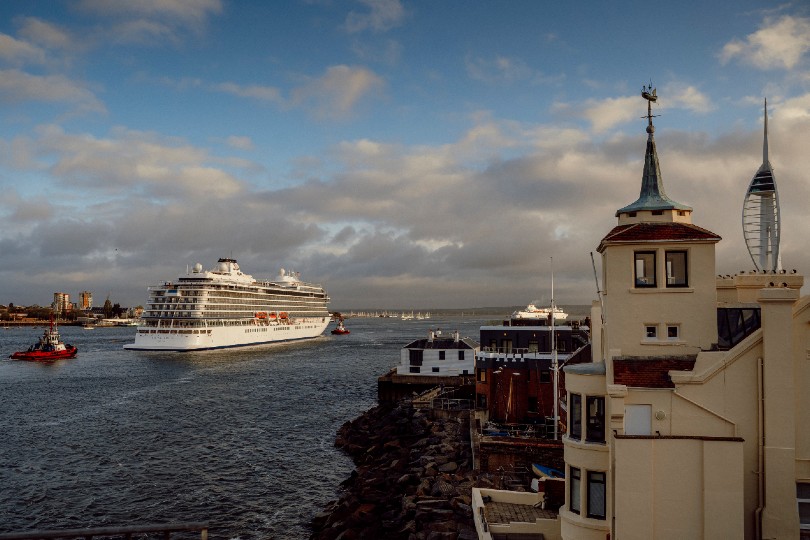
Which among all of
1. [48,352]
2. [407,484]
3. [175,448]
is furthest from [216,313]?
[407,484]

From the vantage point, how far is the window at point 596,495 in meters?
13.1

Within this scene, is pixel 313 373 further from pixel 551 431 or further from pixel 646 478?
pixel 646 478

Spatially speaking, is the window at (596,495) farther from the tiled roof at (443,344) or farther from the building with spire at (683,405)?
the tiled roof at (443,344)

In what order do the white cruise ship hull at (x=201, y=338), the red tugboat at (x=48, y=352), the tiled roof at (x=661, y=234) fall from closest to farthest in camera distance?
the tiled roof at (x=661, y=234) → the red tugboat at (x=48, y=352) → the white cruise ship hull at (x=201, y=338)

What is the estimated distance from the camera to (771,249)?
16.9 meters

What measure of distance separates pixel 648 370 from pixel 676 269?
2.48 metres

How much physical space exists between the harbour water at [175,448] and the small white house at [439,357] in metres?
5.35

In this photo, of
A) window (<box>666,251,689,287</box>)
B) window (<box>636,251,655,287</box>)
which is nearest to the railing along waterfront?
window (<box>636,251,655,287</box>)

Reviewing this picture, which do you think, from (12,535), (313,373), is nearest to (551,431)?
(12,535)

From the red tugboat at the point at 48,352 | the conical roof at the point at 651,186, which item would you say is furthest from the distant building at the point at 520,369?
the red tugboat at the point at 48,352

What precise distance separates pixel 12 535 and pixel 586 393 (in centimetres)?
1092

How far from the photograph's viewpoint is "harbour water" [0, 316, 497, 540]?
2550cm

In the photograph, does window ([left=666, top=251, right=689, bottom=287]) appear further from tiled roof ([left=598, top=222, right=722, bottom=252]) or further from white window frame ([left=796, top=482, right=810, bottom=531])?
white window frame ([left=796, top=482, right=810, bottom=531])

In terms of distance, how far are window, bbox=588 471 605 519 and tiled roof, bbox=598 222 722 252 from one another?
5139mm
